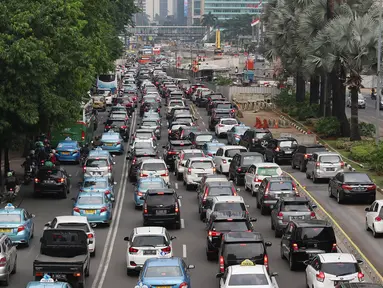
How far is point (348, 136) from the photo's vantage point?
206ft

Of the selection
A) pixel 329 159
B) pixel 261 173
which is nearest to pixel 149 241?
pixel 261 173

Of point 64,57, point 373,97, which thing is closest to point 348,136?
point 64,57

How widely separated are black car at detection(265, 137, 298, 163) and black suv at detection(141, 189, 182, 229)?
1827 centimetres

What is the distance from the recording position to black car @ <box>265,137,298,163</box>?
53.9 metres

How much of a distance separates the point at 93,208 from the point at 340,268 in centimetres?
1403

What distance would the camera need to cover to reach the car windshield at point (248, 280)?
76.3 feet

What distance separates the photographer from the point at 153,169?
45.5m

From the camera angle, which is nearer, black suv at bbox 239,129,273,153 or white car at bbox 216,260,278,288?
white car at bbox 216,260,278,288

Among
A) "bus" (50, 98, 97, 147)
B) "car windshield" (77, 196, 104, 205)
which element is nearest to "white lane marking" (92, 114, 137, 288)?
"car windshield" (77, 196, 104, 205)

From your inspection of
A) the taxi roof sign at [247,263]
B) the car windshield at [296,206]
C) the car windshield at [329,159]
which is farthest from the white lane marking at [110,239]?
the car windshield at [329,159]

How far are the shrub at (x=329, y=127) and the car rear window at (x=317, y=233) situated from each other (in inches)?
1386

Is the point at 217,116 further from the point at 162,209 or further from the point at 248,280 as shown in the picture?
the point at 248,280

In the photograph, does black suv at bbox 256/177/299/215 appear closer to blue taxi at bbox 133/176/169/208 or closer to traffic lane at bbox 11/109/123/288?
blue taxi at bbox 133/176/169/208

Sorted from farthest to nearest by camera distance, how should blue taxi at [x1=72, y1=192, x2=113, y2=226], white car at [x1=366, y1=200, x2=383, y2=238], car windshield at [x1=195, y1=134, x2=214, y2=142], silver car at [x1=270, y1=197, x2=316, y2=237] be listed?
car windshield at [x1=195, y1=134, x2=214, y2=142]
blue taxi at [x1=72, y1=192, x2=113, y2=226]
white car at [x1=366, y1=200, x2=383, y2=238]
silver car at [x1=270, y1=197, x2=316, y2=237]
